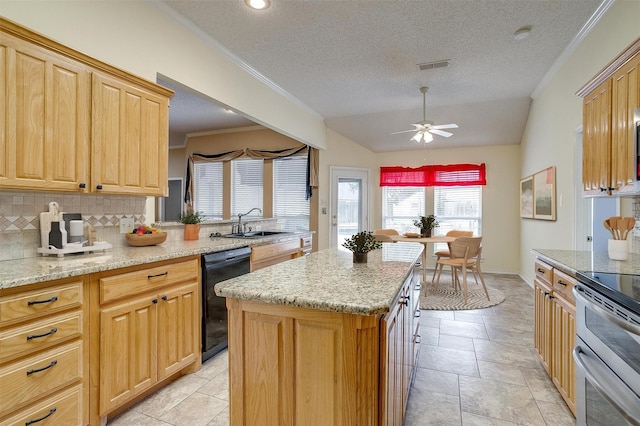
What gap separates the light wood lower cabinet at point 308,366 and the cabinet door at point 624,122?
1.72m

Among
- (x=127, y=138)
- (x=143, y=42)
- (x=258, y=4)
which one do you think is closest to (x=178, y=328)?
(x=127, y=138)

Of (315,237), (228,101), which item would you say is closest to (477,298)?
(315,237)

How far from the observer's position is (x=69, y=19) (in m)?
1.94

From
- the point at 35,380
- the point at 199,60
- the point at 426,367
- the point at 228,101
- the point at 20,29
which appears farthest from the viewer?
the point at 228,101

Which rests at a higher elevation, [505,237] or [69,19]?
[69,19]

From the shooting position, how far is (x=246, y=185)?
6.09m

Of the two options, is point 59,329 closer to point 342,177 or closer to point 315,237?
point 315,237

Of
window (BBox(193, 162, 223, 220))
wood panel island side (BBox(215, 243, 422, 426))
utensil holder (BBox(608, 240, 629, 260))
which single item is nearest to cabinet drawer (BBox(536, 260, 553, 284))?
utensil holder (BBox(608, 240, 629, 260))

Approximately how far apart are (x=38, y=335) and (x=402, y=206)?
6031 millimetres

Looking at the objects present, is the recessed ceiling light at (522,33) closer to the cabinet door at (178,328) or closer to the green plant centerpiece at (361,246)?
the green plant centerpiece at (361,246)

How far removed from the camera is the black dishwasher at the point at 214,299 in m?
2.44

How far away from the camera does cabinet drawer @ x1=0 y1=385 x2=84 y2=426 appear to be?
1.40m

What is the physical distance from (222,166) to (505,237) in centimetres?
564

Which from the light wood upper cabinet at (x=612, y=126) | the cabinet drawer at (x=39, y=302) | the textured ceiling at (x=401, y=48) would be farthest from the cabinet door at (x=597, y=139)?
the cabinet drawer at (x=39, y=302)
